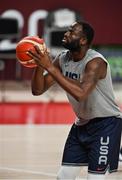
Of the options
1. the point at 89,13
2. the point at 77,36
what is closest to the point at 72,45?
the point at 77,36

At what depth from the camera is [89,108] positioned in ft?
18.9

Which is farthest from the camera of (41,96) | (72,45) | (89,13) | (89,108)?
(89,13)

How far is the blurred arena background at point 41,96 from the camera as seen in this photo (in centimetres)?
882

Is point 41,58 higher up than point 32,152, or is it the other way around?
point 41,58

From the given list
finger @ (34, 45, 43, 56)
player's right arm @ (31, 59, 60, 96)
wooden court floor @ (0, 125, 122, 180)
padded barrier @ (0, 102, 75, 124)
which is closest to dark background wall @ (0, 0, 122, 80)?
padded barrier @ (0, 102, 75, 124)

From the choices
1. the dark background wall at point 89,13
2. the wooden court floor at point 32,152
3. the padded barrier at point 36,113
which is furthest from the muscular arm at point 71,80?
the dark background wall at point 89,13

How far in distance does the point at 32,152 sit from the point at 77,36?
3856 millimetres

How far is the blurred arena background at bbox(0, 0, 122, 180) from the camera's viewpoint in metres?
8.82

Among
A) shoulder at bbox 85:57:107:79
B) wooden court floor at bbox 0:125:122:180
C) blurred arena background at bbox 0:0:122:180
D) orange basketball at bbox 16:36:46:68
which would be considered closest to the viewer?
orange basketball at bbox 16:36:46:68

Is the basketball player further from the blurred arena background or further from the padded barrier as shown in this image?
the padded barrier

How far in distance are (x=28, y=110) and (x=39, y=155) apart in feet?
15.8

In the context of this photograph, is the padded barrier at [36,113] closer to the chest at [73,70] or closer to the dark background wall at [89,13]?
the dark background wall at [89,13]

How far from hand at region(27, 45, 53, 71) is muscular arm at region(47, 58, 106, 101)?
4 cm

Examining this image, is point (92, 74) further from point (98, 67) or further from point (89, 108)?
point (89, 108)
